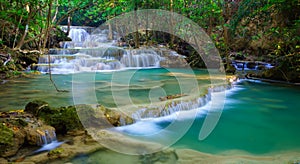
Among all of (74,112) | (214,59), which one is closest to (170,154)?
(74,112)

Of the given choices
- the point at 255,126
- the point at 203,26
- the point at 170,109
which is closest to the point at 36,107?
the point at 170,109

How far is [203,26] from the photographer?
16.7 meters

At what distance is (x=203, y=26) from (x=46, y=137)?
1453 centimetres

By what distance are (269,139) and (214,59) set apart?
11.0m

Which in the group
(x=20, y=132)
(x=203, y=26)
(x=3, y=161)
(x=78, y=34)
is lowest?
(x=3, y=161)

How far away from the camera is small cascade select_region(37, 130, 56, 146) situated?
3.83m

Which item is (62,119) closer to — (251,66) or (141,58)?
(141,58)

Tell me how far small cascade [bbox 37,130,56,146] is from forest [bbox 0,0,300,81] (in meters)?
1.92

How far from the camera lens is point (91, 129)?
172 inches

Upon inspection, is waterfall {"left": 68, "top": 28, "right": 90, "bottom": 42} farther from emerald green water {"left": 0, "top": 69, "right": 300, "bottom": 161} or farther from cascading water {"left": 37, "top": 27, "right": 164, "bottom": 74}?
emerald green water {"left": 0, "top": 69, "right": 300, "bottom": 161}

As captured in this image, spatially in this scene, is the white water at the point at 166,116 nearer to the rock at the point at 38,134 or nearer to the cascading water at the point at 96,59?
the rock at the point at 38,134

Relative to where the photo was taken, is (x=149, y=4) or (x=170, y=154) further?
(x=149, y=4)

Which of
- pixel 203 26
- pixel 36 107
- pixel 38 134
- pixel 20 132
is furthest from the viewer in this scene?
pixel 203 26

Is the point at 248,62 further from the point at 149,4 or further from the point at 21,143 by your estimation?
the point at 21,143
